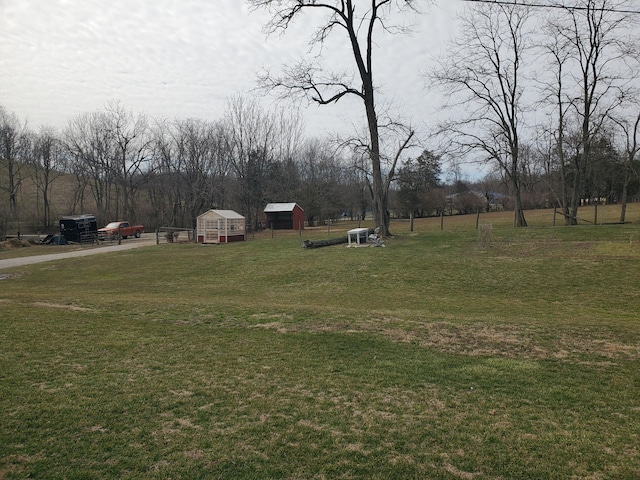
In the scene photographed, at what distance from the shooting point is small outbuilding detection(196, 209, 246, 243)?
2784 cm

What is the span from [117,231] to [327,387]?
121ft

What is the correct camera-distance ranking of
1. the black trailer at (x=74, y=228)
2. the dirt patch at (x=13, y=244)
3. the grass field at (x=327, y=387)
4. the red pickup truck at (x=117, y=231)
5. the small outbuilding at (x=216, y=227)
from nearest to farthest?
the grass field at (x=327, y=387), the small outbuilding at (x=216, y=227), the dirt patch at (x=13, y=244), the black trailer at (x=74, y=228), the red pickup truck at (x=117, y=231)

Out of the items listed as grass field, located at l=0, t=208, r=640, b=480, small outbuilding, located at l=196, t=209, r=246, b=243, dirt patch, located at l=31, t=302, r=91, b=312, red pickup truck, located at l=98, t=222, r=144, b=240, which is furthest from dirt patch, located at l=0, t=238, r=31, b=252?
dirt patch, located at l=31, t=302, r=91, b=312

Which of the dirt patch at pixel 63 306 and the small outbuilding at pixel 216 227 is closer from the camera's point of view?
the dirt patch at pixel 63 306

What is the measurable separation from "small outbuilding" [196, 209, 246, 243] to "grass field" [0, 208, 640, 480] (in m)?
17.9

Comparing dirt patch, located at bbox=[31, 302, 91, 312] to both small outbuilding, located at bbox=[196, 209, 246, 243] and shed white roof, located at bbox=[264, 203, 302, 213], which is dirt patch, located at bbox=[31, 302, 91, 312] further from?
shed white roof, located at bbox=[264, 203, 302, 213]

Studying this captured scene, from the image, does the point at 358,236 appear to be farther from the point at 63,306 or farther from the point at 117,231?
the point at 117,231

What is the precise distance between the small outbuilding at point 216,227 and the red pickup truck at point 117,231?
9694 mm

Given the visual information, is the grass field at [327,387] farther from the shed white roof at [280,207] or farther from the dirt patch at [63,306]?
the shed white roof at [280,207]

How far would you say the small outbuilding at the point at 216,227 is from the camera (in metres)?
27.8

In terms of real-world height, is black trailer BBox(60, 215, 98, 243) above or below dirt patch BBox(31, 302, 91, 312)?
above

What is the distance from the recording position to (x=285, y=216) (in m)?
44.3

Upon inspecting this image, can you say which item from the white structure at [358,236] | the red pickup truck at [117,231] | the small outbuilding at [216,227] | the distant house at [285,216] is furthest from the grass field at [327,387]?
the distant house at [285,216]

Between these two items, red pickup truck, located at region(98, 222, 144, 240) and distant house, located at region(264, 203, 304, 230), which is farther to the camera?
distant house, located at region(264, 203, 304, 230)
